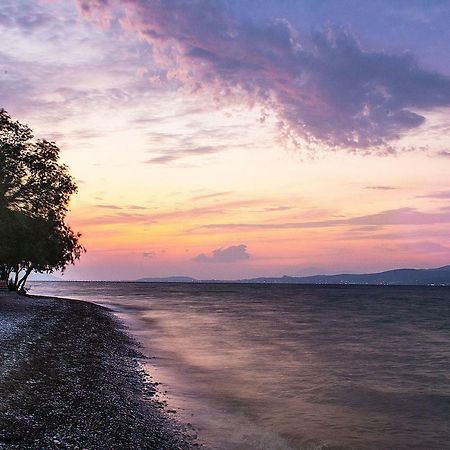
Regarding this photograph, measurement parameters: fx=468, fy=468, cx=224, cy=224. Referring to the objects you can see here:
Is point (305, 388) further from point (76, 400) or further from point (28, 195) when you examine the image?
point (28, 195)

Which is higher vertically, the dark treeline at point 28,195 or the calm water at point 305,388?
the dark treeline at point 28,195

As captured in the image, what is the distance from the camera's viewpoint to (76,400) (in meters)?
17.0

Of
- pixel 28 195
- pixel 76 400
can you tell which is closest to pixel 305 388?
pixel 76 400

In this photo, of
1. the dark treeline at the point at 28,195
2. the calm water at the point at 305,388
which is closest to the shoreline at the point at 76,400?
the calm water at the point at 305,388

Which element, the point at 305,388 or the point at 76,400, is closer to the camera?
the point at 76,400

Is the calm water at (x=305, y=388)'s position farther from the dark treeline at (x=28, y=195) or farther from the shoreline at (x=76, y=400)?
the dark treeline at (x=28, y=195)

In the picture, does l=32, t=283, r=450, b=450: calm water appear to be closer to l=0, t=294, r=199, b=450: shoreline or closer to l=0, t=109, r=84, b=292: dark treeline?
l=0, t=294, r=199, b=450: shoreline

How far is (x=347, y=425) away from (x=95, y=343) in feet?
63.2

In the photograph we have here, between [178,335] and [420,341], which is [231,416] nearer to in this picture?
[178,335]

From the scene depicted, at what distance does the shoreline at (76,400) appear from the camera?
13242 millimetres

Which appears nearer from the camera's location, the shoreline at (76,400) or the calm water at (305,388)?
the shoreline at (76,400)

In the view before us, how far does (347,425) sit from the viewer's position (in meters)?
20.2

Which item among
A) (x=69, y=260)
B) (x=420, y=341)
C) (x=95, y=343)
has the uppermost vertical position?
(x=69, y=260)

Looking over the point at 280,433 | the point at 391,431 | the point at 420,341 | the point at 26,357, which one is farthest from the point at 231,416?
the point at 420,341
